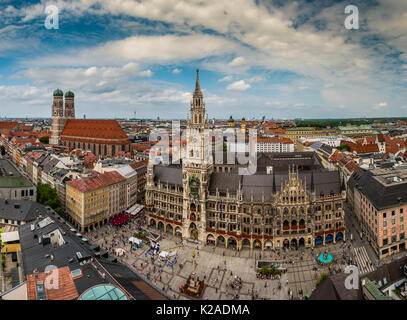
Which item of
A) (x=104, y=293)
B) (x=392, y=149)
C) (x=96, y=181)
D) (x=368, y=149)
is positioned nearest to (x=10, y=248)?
(x=104, y=293)

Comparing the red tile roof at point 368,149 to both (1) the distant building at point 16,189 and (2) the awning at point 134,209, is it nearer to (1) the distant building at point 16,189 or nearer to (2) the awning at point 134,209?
(2) the awning at point 134,209

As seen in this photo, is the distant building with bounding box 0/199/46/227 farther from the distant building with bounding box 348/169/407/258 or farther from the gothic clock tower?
the distant building with bounding box 348/169/407/258

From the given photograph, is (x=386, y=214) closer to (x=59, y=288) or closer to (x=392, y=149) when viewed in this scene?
(x=59, y=288)
